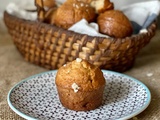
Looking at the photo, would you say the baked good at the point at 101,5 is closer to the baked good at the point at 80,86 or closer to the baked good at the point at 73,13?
the baked good at the point at 73,13

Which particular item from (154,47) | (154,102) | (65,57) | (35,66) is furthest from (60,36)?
(154,47)

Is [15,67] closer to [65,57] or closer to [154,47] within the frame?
[65,57]

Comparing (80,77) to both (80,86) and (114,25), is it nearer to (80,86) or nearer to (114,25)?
(80,86)

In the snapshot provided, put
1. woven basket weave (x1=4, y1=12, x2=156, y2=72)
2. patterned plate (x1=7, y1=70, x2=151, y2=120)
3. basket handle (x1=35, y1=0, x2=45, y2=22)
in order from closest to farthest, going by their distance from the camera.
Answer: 1. patterned plate (x1=7, y1=70, x2=151, y2=120)
2. woven basket weave (x1=4, y1=12, x2=156, y2=72)
3. basket handle (x1=35, y1=0, x2=45, y2=22)

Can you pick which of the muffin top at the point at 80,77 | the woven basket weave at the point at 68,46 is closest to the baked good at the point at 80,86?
the muffin top at the point at 80,77

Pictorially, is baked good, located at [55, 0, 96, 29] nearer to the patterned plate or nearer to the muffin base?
the patterned plate

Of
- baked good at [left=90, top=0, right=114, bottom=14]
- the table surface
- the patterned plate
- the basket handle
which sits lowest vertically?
the table surface

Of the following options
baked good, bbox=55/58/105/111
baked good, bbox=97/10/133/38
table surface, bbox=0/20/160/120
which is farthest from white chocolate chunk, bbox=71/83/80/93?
baked good, bbox=97/10/133/38

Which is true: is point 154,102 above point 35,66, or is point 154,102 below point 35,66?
above

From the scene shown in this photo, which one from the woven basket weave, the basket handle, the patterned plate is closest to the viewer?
the patterned plate
